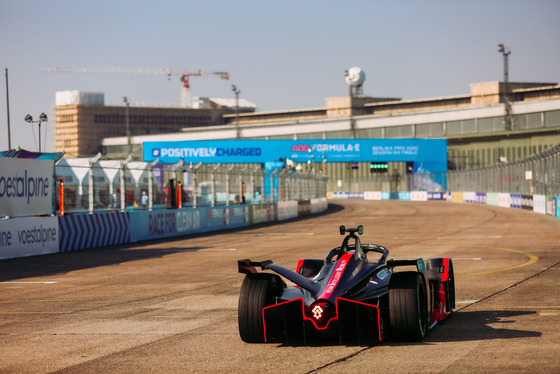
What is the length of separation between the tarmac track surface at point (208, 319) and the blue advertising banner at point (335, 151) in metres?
60.5

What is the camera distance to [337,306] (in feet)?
28.9

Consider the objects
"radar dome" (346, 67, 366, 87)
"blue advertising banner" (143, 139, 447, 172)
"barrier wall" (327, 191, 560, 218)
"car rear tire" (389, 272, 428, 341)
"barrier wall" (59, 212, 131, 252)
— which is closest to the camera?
"car rear tire" (389, 272, 428, 341)

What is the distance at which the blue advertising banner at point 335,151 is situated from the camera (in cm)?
8488

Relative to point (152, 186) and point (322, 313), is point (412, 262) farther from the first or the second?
point (152, 186)

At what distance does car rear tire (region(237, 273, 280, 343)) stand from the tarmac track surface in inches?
5.8

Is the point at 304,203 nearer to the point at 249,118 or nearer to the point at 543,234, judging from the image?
the point at 543,234

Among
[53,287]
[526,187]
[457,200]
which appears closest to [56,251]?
[53,287]

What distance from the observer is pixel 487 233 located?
30438 mm

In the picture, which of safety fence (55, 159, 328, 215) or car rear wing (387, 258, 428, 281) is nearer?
car rear wing (387, 258, 428, 281)

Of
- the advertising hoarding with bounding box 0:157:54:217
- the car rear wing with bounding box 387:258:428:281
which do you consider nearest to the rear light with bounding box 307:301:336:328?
the car rear wing with bounding box 387:258:428:281

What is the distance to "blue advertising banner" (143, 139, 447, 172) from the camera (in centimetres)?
8488

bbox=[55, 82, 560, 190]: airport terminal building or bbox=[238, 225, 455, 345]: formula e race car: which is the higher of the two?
bbox=[55, 82, 560, 190]: airport terminal building

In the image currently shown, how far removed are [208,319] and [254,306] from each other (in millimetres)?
2346

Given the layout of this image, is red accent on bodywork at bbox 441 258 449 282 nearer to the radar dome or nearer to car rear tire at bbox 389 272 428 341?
car rear tire at bbox 389 272 428 341
